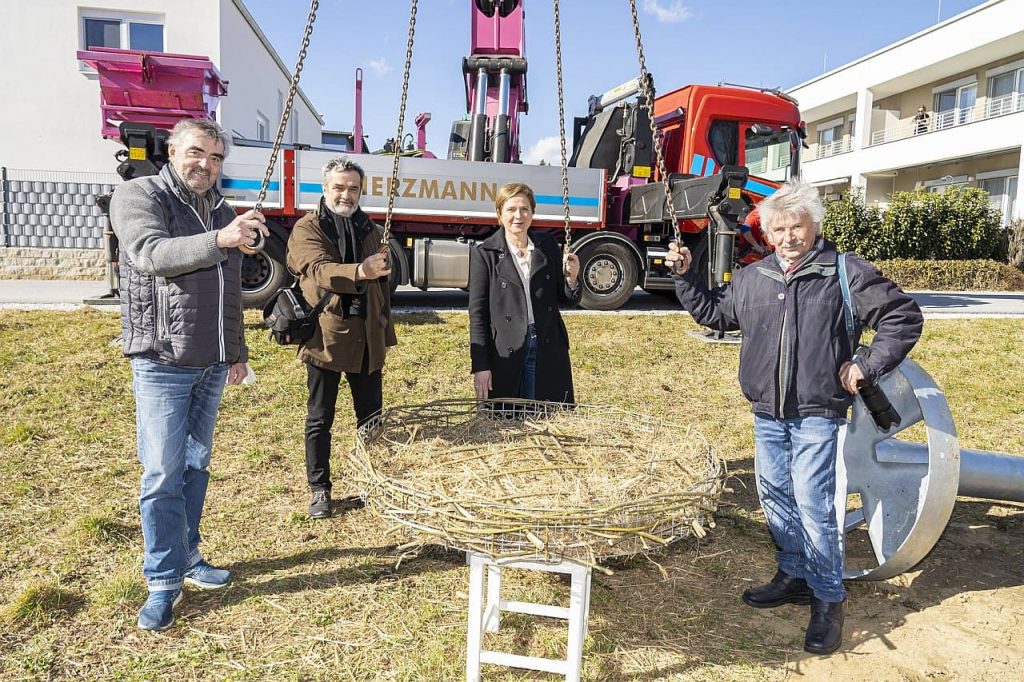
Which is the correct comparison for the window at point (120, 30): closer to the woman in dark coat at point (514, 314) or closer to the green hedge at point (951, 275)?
the woman in dark coat at point (514, 314)

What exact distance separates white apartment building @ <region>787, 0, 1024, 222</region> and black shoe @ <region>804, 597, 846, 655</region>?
68.7 feet

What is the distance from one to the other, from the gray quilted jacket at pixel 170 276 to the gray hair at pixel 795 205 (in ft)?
6.37

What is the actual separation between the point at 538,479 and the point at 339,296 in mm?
1338

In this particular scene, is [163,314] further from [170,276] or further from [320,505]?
[320,505]

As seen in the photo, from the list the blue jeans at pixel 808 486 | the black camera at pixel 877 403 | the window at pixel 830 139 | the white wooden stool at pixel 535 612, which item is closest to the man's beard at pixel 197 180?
the white wooden stool at pixel 535 612

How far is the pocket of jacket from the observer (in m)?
2.54

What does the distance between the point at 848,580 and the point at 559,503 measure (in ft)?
5.80

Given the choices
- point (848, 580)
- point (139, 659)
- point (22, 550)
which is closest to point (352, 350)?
point (139, 659)

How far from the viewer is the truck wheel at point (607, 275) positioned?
9.74 m

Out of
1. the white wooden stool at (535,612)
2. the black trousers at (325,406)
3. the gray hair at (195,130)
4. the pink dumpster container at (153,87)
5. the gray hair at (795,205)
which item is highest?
the pink dumpster container at (153,87)

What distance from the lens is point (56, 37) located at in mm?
13297

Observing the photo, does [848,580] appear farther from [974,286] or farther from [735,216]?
[974,286]

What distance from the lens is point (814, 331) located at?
2.62 m

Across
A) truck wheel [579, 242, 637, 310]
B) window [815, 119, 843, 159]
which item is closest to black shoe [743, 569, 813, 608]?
truck wheel [579, 242, 637, 310]
